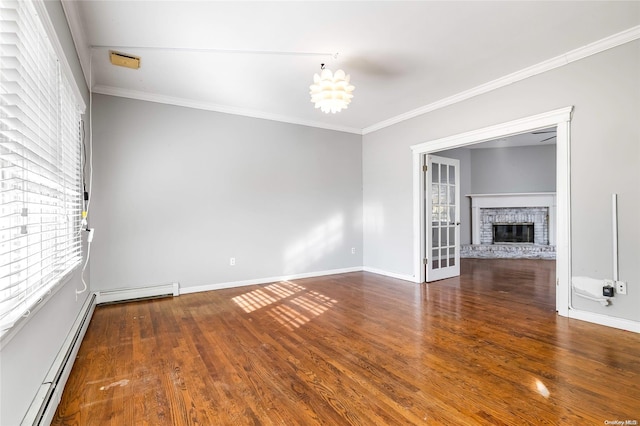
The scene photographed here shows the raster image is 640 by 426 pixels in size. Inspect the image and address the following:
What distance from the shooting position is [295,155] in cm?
518

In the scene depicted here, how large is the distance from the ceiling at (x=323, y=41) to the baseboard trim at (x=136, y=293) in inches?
98.8

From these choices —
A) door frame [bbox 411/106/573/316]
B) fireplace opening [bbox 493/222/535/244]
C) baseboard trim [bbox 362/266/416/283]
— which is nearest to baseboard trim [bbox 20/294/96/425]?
baseboard trim [bbox 362/266/416/283]

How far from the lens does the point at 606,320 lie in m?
2.90

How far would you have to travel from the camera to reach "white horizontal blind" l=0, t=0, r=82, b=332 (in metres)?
1.27

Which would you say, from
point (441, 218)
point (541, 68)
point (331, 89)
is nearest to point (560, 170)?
point (541, 68)

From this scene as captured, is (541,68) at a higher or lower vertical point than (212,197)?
higher

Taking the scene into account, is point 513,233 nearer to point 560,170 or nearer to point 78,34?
point 560,170

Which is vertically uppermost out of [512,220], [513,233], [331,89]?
[331,89]

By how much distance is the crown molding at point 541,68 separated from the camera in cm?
276

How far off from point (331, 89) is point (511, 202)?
22.7 ft

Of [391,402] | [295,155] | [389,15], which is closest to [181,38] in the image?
[389,15]

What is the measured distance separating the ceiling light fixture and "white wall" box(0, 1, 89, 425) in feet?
6.14

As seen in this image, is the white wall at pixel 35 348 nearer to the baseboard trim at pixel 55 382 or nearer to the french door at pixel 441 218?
the baseboard trim at pixel 55 382

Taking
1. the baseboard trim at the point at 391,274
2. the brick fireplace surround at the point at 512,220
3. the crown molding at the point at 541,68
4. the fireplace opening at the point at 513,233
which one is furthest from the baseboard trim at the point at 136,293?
Answer: the fireplace opening at the point at 513,233
